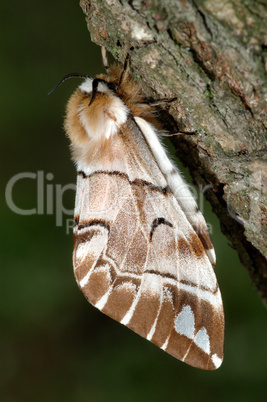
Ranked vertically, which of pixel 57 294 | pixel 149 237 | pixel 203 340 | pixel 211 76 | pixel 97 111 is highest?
pixel 211 76

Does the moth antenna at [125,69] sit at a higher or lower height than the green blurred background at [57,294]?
higher

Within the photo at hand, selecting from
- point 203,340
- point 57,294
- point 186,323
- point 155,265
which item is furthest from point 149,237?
point 57,294

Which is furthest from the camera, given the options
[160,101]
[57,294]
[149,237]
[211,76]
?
[57,294]

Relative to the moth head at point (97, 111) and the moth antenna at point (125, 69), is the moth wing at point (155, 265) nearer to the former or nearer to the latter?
the moth head at point (97, 111)

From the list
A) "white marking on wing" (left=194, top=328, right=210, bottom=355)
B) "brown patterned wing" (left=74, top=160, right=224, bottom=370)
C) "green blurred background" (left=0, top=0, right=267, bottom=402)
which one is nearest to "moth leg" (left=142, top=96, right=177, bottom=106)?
"brown patterned wing" (left=74, top=160, right=224, bottom=370)

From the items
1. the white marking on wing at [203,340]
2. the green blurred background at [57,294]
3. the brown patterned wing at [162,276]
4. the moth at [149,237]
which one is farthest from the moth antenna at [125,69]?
the green blurred background at [57,294]

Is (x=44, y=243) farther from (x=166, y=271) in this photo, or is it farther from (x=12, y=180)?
(x=166, y=271)

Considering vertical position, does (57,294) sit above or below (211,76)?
below

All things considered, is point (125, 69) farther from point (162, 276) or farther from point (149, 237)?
point (162, 276)
